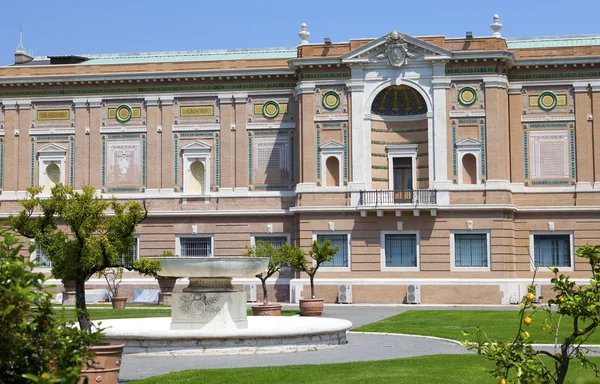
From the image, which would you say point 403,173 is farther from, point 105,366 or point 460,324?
point 105,366

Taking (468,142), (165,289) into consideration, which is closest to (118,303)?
(165,289)

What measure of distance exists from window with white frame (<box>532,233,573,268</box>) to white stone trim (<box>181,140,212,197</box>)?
16.7m

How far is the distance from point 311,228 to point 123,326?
69.5ft

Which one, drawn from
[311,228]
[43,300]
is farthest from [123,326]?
[311,228]

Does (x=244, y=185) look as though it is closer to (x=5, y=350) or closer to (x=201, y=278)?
(x=201, y=278)

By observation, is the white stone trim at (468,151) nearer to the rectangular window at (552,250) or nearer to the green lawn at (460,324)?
the rectangular window at (552,250)

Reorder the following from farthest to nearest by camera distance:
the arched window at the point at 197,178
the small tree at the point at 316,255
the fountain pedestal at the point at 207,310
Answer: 1. the arched window at the point at 197,178
2. the small tree at the point at 316,255
3. the fountain pedestal at the point at 207,310

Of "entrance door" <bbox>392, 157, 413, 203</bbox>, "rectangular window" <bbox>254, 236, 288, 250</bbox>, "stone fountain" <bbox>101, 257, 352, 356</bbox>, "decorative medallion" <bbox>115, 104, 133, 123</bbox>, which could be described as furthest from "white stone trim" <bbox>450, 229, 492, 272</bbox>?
"stone fountain" <bbox>101, 257, 352, 356</bbox>

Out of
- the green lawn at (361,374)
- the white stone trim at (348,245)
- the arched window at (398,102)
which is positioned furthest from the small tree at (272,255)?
the green lawn at (361,374)

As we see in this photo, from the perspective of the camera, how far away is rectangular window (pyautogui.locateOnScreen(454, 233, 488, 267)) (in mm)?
45000

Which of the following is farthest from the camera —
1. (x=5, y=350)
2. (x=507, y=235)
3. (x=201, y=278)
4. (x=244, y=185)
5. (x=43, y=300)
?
(x=244, y=185)

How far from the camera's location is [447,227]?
45.2 metres

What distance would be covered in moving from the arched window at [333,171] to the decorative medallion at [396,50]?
5463mm

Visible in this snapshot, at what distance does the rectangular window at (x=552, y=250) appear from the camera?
4559 cm
